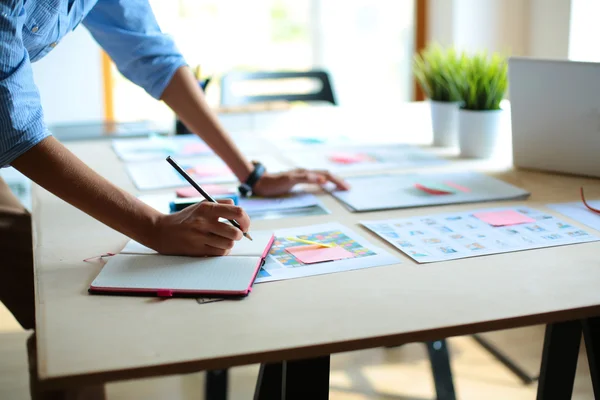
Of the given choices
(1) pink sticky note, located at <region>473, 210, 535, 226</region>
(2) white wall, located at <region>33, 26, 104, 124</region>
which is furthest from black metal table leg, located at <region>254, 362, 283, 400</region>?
(2) white wall, located at <region>33, 26, 104, 124</region>

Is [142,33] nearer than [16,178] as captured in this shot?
Yes

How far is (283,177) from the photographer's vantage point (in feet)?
4.58

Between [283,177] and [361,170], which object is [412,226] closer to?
[283,177]

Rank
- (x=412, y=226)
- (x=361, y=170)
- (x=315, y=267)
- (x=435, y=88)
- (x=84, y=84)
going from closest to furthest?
1. (x=315, y=267)
2. (x=412, y=226)
3. (x=361, y=170)
4. (x=435, y=88)
5. (x=84, y=84)

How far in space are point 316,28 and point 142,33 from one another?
7.78 feet

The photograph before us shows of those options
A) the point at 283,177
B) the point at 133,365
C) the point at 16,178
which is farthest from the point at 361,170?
the point at 16,178

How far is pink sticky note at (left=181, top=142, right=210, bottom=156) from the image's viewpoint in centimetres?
180

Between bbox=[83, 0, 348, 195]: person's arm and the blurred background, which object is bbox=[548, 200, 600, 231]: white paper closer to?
Result: bbox=[83, 0, 348, 195]: person's arm

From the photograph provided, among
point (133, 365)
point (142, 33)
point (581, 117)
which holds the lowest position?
point (133, 365)

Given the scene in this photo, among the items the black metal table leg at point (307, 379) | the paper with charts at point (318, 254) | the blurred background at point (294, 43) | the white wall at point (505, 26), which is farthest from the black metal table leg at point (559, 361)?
the blurred background at point (294, 43)

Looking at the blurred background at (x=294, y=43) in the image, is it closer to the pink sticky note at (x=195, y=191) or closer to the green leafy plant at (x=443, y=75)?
the green leafy plant at (x=443, y=75)

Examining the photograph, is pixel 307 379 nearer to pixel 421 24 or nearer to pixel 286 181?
pixel 286 181

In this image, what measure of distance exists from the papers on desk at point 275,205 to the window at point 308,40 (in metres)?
2.31

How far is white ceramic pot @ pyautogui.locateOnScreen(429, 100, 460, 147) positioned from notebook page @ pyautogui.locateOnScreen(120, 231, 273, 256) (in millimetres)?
899
